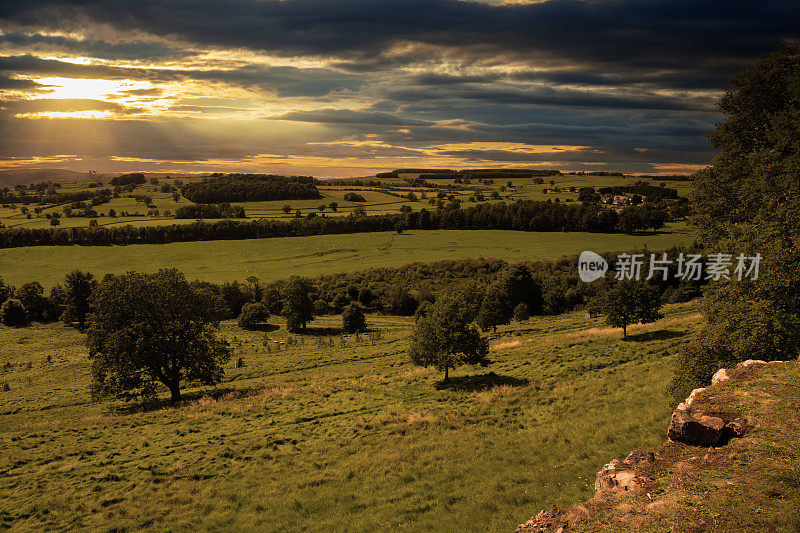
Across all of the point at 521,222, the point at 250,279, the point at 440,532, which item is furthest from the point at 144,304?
the point at 521,222

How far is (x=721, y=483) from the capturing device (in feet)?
36.7

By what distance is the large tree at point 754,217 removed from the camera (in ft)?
57.3

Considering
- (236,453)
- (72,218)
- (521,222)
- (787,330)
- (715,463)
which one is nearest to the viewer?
(715,463)

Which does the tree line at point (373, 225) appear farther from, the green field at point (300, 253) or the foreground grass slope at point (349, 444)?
the foreground grass slope at point (349, 444)

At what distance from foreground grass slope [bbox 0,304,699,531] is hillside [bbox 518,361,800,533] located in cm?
359

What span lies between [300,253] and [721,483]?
11731cm

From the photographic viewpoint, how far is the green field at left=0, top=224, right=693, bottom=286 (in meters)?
108

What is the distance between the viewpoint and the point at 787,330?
17.5 meters

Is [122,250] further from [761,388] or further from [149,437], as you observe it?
[761,388]

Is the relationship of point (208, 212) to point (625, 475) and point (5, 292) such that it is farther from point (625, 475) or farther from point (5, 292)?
point (625, 475)

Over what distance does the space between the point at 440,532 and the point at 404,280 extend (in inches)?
3235

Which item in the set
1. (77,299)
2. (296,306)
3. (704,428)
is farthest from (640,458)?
(77,299)

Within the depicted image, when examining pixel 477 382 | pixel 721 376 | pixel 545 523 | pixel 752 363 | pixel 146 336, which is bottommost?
pixel 477 382

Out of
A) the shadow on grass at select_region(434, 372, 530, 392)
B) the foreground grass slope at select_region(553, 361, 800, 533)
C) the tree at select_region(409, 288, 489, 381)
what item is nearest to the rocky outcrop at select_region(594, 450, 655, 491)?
the foreground grass slope at select_region(553, 361, 800, 533)
